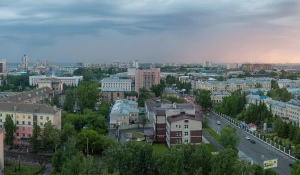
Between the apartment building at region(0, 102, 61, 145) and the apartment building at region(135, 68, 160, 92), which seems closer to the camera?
the apartment building at region(0, 102, 61, 145)

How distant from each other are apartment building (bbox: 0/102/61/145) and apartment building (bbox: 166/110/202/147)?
6570mm

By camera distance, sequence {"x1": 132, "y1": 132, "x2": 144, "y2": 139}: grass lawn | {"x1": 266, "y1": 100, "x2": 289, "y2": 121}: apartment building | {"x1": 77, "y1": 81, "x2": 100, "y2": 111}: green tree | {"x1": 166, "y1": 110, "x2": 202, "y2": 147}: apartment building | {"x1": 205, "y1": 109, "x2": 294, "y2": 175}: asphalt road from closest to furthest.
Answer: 1. {"x1": 205, "y1": 109, "x2": 294, "y2": 175}: asphalt road
2. {"x1": 166, "y1": 110, "x2": 202, "y2": 147}: apartment building
3. {"x1": 132, "y1": 132, "x2": 144, "y2": 139}: grass lawn
4. {"x1": 266, "y1": 100, "x2": 289, "y2": 121}: apartment building
5. {"x1": 77, "y1": 81, "x2": 100, "y2": 111}: green tree

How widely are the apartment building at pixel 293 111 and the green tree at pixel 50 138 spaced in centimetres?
1742

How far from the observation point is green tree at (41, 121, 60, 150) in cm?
1584

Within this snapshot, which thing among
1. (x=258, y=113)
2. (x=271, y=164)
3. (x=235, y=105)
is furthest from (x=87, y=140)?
(x=235, y=105)

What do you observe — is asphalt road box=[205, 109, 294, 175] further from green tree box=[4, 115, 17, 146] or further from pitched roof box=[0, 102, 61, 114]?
green tree box=[4, 115, 17, 146]

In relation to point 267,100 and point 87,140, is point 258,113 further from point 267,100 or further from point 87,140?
point 87,140

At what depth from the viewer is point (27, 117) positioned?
18.1 metres

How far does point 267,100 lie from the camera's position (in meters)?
29.8

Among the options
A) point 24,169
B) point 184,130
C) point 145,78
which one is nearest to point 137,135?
point 184,130

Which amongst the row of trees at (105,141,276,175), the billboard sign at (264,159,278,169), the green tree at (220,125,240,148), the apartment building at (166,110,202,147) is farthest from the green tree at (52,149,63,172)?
the billboard sign at (264,159,278,169)

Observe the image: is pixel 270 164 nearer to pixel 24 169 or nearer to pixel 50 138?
pixel 50 138

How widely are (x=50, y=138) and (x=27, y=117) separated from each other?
313 cm

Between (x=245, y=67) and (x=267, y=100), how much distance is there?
78.5 m
